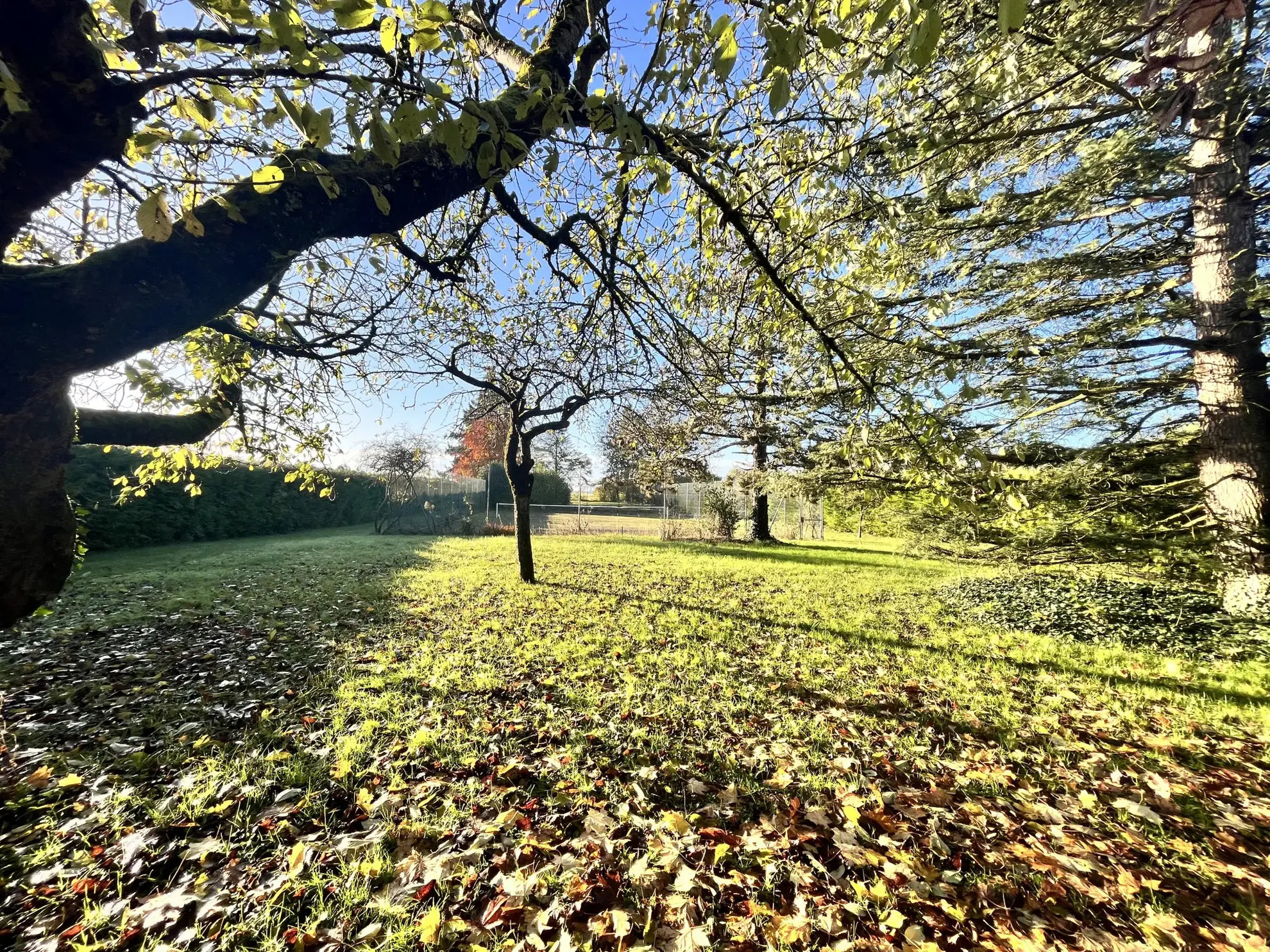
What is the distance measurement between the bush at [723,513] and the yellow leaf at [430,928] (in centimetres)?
1660

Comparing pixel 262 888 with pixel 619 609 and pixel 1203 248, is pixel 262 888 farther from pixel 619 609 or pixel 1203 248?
pixel 1203 248

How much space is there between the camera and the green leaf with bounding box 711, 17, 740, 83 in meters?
1.19

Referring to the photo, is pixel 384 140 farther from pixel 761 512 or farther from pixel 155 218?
pixel 761 512

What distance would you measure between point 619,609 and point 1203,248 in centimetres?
809

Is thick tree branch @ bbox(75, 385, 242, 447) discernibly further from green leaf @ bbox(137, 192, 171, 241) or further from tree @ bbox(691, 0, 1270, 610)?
tree @ bbox(691, 0, 1270, 610)

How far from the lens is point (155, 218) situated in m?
1.44

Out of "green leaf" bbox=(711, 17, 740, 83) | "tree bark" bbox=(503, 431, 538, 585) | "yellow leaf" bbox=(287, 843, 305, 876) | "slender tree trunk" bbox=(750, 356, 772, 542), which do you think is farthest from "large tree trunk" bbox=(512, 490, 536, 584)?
"green leaf" bbox=(711, 17, 740, 83)

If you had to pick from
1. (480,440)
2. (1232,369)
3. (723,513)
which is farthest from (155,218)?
(480,440)

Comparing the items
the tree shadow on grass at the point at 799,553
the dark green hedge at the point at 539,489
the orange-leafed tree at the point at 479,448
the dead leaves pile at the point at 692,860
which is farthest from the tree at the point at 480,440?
the dead leaves pile at the point at 692,860

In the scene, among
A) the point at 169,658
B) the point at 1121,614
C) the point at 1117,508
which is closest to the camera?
the point at 169,658

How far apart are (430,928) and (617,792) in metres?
1.11

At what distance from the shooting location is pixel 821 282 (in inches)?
108

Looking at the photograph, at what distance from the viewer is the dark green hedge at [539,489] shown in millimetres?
22500

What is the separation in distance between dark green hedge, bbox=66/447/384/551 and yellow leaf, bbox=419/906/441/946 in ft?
27.6
